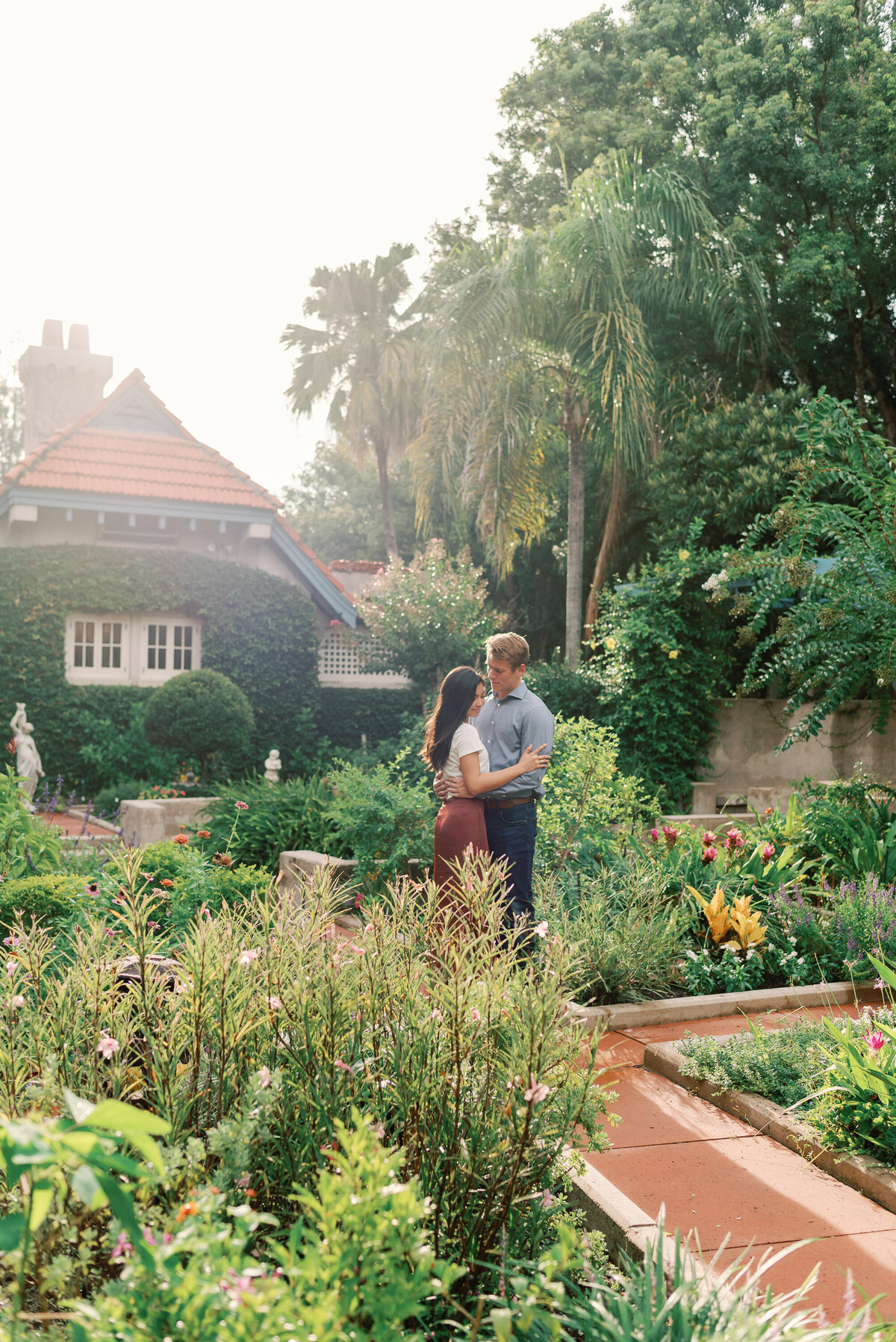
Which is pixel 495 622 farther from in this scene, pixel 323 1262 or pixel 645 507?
pixel 323 1262

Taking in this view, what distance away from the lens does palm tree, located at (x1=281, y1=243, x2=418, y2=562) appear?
907 inches

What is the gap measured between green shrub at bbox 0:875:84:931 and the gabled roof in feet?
37.0

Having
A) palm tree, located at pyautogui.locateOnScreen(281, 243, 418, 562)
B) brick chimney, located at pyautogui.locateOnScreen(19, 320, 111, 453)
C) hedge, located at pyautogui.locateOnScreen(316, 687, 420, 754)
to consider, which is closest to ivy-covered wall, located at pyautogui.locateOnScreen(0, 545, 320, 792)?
hedge, located at pyautogui.locateOnScreen(316, 687, 420, 754)

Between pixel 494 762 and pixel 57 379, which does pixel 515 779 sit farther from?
pixel 57 379

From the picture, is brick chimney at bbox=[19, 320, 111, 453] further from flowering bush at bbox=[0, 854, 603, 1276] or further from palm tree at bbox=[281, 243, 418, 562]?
flowering bush at bbox=[0, 854, 603, 1276]

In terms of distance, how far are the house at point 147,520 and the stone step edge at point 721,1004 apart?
12.0 metres

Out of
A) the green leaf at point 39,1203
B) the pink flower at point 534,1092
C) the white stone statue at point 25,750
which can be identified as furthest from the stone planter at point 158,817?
the green leaf at point 39,1203

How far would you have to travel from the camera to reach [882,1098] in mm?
3012

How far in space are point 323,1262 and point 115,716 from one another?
13832 millimetres

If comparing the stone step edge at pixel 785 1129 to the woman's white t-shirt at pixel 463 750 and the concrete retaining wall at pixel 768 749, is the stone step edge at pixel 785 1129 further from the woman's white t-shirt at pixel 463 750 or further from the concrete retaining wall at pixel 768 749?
the concrete retaining wall at pixel 768 749

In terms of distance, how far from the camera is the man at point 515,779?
4492 mm

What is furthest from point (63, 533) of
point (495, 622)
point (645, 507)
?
point (645, 507)

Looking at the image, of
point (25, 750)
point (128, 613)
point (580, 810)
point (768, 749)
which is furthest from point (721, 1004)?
point (128, 613)

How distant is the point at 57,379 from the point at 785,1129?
19.9 m
